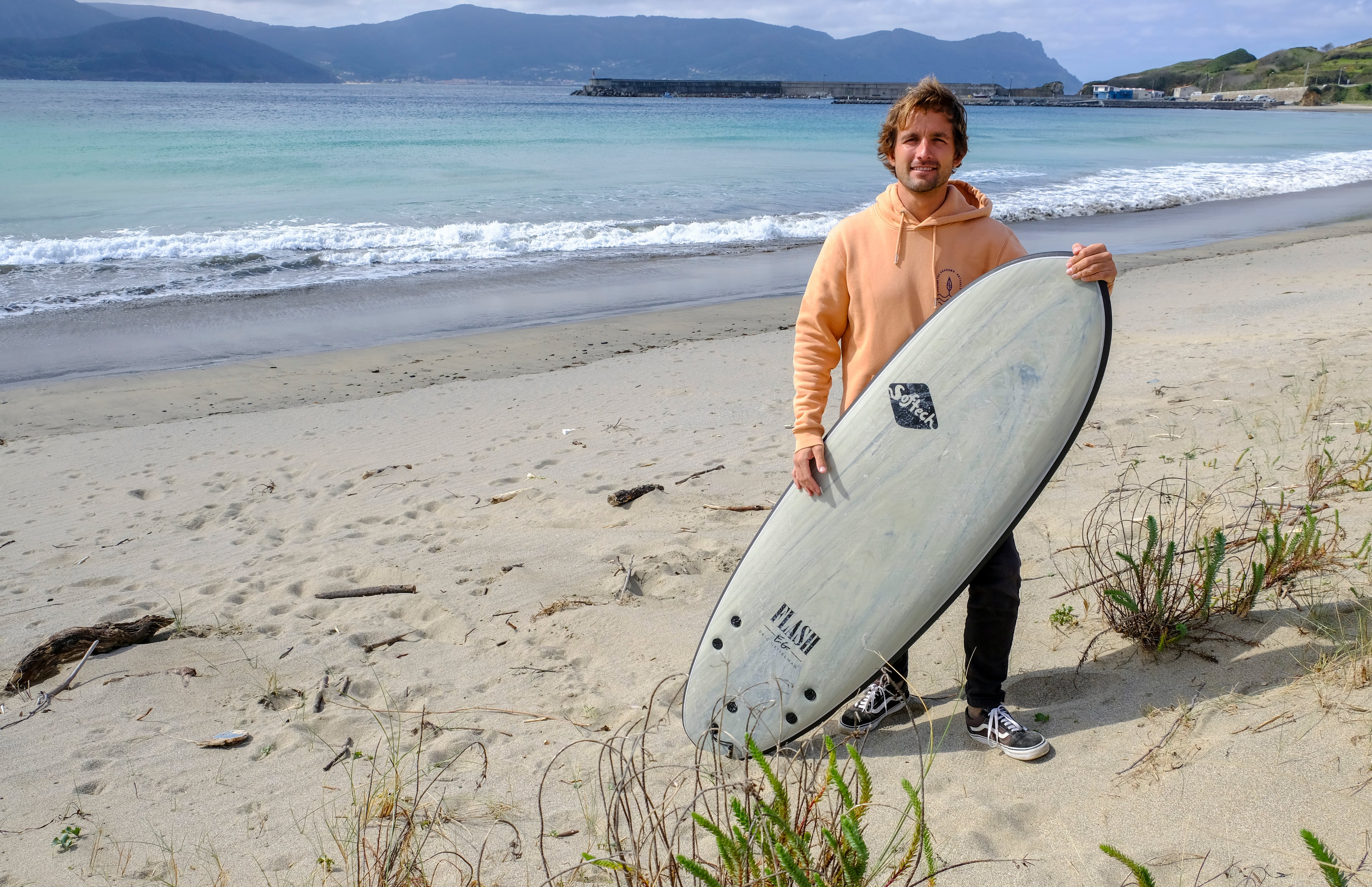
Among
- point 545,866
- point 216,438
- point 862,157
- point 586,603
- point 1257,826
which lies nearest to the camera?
point 545,866

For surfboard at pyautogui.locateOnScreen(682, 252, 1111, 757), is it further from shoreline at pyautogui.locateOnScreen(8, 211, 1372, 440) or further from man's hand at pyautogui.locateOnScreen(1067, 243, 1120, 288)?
shoreline at pyautogui.locateOnScreen(8, 211, 1372, 440)

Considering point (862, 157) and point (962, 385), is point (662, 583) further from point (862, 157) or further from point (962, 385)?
point (862, 157)

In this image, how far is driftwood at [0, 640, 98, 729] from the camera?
2668 mm

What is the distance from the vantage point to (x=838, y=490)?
7.74 feet

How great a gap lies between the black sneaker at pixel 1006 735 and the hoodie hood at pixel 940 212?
1224mm

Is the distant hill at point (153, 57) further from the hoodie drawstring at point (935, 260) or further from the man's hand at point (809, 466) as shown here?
the hoodie drawstring at point (935, 260)

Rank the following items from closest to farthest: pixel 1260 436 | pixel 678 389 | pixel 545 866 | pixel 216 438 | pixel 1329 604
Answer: pixel 545 866 → pixel 1329 604 → pixel 1260 436 → pixel 216 438 → pixel 678 389

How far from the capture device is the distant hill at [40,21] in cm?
16625

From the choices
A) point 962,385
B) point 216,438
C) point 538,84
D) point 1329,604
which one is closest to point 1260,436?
point 1329,604

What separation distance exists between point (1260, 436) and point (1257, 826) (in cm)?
271

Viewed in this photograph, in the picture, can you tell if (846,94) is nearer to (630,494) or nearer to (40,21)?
(630,494)

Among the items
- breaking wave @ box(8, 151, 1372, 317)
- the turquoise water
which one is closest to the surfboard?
breaking wave @ box(8, 151, 1372, 317)

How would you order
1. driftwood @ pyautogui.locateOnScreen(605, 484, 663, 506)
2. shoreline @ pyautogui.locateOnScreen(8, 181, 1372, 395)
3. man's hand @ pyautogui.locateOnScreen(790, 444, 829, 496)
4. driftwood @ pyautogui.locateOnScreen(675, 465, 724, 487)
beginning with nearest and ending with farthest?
1. man's hand @ pyautogui.locateOnScreen(790, 444, 829, 496)
2. driftwood @ pyautogui.locateOnScreen(605, 484, 663, 506)
3. driftwood @ pyautogui.locateOnScreen(675, 465, 724, 487)
4. shoreline @ pyautogui.locateOnScreen(8, 181, 1372, 395)

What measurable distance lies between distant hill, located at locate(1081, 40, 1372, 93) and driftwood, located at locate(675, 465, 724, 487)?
111 meters
